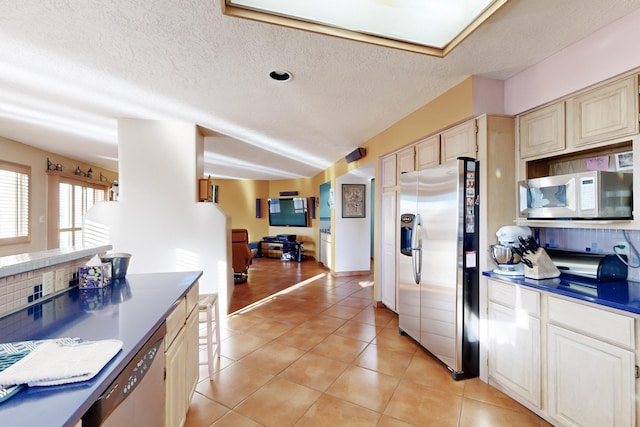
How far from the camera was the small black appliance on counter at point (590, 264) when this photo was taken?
1774 mm

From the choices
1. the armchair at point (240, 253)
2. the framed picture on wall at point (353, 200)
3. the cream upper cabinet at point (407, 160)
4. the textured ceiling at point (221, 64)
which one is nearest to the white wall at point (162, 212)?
the textured ceiling at point (221, 64)

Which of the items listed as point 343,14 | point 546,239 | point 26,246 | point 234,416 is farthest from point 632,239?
point 26,246

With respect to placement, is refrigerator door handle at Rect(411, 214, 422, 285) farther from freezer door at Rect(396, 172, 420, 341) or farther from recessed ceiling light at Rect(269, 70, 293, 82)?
recessed ceiling light at Rect(269, 70, 293, 82)

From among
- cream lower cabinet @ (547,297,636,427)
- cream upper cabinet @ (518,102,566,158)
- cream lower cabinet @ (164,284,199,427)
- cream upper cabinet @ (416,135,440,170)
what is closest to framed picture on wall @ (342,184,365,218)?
cream upper cabinet @ (416,135,440,170)

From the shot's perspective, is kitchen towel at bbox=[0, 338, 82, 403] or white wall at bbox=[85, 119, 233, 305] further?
white wall at bbox=[85, 119, 233, 305]

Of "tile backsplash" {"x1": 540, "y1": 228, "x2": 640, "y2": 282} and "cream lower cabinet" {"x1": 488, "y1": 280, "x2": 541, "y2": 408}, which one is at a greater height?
"tile backsplash" {"x1": 540, "y1": 228, "x2": 640, "y2": 282}

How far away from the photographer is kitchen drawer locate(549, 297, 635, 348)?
4.47 ft

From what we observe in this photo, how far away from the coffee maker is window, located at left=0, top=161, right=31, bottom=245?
6045mm

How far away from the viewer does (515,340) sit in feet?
6.30

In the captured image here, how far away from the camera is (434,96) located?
262 cm

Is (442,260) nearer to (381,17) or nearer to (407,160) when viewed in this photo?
(407,160)

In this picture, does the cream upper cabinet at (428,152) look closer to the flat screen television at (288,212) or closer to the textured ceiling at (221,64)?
the textured ceiling at (221,64)

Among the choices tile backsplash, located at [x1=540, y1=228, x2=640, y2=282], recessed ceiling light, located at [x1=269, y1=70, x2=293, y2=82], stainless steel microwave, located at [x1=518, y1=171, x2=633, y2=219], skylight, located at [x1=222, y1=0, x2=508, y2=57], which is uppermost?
skylight, located at [x1=222, y1=0, x2=508, y2=57]

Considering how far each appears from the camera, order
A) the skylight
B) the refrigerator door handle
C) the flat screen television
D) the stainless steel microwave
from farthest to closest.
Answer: the flat screen television → the refrigerator door handle → the stainless steel microwave → the skylight
